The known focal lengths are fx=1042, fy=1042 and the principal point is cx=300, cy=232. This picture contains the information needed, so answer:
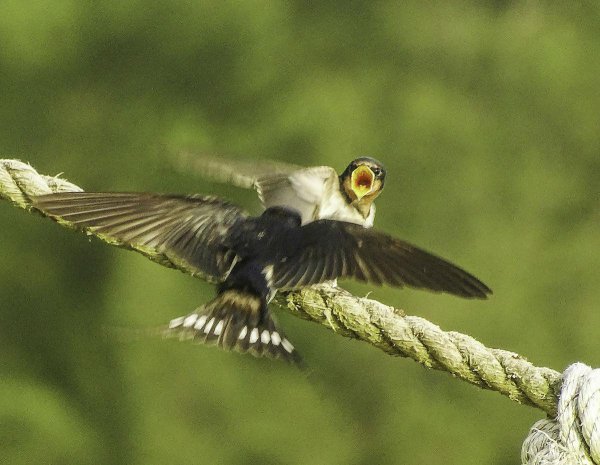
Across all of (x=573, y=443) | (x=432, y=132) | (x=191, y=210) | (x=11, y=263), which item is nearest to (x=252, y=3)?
(x=432, y=132)

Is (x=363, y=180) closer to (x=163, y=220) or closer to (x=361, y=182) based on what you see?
(x=361, y=182)

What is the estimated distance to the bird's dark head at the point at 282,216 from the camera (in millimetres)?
1494

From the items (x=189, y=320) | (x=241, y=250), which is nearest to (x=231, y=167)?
(x=241, y=250)

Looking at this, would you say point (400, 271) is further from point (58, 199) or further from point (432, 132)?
point (432, 132)

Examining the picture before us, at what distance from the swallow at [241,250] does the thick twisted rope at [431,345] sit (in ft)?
0.10

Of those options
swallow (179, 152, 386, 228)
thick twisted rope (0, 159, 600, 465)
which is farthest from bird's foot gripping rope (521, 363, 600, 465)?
swallow (179, 152, 386, 228)

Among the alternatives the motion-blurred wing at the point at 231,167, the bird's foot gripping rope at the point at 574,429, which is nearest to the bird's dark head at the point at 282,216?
the motion-blurred wing at the point at 231,167

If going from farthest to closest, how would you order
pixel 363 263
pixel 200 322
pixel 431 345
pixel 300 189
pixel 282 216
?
pixel 300 189, pixel 282 216, pixel 200 322, pixel 363 263, pixel 431 345

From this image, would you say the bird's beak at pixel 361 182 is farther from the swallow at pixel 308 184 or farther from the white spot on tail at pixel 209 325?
the white spot on tail at pixel 209 325

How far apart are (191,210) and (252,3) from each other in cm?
152

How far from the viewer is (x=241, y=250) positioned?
4.75 feet

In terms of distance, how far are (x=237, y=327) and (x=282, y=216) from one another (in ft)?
0.67

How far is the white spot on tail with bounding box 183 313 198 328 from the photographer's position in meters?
1.36

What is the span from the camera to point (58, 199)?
4.15 ft
